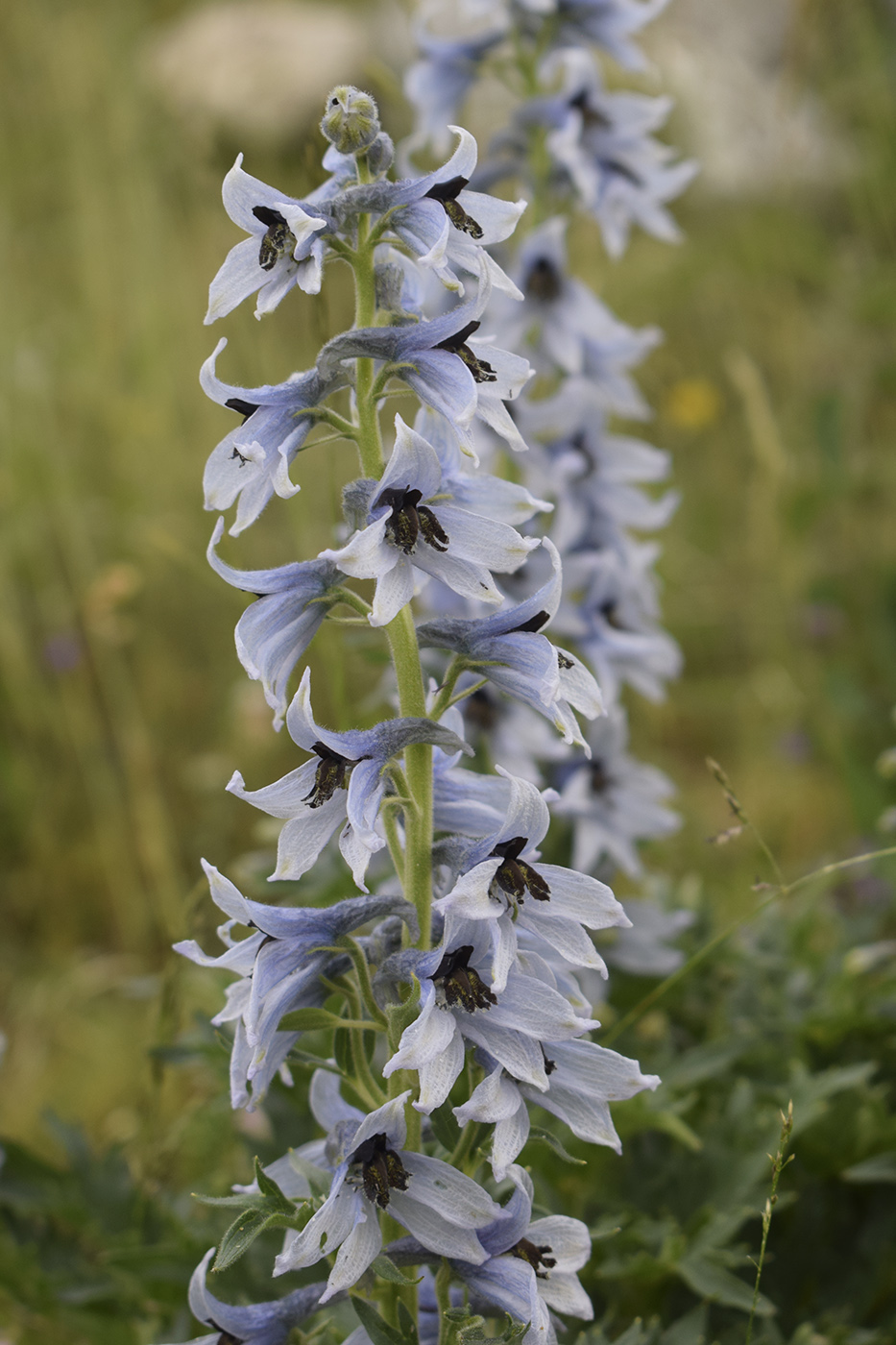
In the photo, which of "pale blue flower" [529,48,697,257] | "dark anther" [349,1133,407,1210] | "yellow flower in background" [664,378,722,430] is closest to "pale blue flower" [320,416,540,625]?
"dark anther" [349,1133,407,1210]

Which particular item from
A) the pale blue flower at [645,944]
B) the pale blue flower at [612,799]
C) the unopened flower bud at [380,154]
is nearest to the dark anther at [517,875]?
the unopened flower bud at [380,154]

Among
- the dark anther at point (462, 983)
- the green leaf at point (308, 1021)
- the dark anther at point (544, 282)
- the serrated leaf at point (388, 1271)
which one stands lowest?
the serrated leaf at point (388, 1271)

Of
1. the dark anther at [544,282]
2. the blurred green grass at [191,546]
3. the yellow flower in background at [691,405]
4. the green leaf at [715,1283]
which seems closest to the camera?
the green leaf at [715,1283]

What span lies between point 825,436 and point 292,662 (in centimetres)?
455

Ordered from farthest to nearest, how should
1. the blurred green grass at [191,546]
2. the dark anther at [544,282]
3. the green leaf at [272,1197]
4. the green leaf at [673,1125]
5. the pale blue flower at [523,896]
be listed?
→ the blurred green grass at [191,546], the dark anther at [544,282], the green leaf at [673,1125], the green leaf at [272,1197], the pale blue flower at [523,896]

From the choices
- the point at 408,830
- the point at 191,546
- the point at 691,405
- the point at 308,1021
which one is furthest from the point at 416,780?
the point at 691,405

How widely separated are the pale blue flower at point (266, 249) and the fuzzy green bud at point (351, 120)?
93 mm

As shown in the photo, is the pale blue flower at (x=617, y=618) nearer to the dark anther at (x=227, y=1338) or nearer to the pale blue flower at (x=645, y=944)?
the pale blue flower at (x=645, y=944)

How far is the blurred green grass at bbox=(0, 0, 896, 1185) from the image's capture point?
14.5 feet

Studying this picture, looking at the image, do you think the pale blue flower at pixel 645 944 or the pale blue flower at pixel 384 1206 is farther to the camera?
the pale blue flower at pixel 645 944

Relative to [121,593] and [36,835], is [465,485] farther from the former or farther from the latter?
[36,835]

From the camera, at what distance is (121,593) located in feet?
12.0

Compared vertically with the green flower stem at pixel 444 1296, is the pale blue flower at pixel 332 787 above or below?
above

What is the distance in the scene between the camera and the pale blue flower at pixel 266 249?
153 cm
